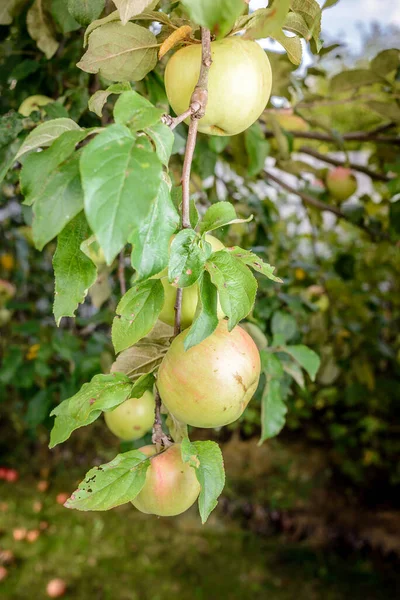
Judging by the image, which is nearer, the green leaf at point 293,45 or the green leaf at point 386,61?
the green leaf at point 293,45

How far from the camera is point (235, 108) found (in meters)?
0.45

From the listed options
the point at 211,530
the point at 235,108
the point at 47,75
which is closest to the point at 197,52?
the point at 235,108

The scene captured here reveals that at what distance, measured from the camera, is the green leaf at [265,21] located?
1.19 feet

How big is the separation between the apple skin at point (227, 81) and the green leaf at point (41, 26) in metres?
0.36

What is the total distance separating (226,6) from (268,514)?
2.11 metres

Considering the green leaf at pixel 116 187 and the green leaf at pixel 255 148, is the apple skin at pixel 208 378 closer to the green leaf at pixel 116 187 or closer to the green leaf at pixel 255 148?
the green leaf at pixel 116 187

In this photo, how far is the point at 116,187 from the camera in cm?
31

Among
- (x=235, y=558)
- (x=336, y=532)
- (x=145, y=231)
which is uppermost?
(x=145, y=231)

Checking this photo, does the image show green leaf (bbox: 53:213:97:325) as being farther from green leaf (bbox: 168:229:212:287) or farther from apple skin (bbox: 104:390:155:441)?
apple skin (bbox: 104:390:155:441)

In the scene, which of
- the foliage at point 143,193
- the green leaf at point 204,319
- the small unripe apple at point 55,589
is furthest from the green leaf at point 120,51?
the small unripe apple at point 55,589

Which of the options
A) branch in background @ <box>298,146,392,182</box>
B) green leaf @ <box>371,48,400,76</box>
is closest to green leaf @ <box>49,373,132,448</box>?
green leaf @ <box>371,48,400,76</box>

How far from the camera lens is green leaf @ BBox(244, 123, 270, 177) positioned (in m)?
0.98

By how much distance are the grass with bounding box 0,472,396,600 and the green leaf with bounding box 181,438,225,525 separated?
4.98 feet

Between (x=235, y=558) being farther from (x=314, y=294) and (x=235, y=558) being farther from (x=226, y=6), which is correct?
(x=226, y=6)
